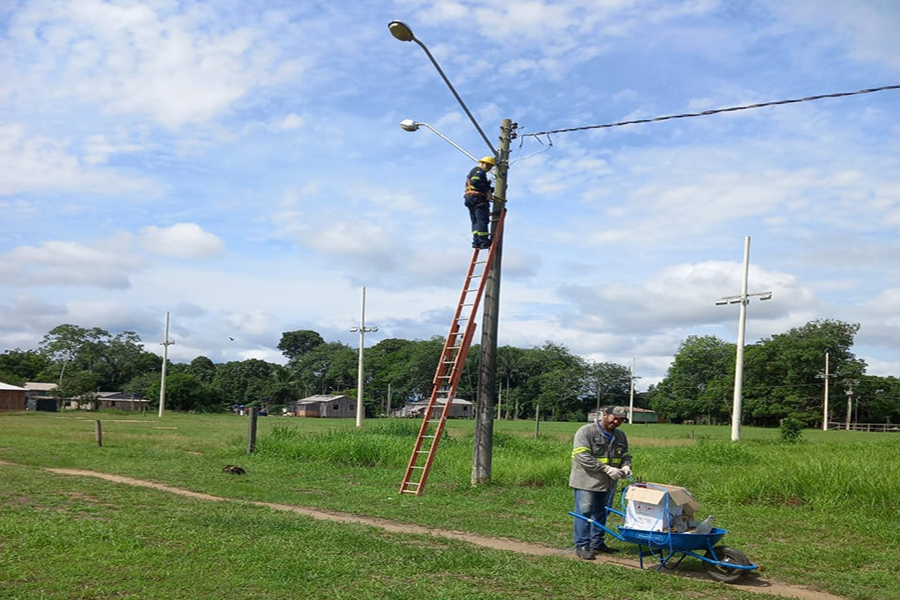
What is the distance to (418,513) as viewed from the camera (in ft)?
40.4

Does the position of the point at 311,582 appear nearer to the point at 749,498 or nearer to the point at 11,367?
the point at 749,498

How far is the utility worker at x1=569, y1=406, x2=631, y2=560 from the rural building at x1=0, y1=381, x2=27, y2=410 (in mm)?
79415

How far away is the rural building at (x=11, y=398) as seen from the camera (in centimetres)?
7638

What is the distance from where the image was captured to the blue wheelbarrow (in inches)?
316

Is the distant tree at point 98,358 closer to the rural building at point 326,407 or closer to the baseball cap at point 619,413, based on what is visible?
the rural building at point 326,407

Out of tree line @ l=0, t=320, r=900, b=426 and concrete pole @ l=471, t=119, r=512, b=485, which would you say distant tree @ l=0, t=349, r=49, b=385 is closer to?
tree line @ l=0, t=320, r=900, b=426

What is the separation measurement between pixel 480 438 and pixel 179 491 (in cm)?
564

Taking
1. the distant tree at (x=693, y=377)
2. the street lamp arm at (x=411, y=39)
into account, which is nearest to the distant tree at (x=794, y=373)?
the distant tree at (x=693, y=377)

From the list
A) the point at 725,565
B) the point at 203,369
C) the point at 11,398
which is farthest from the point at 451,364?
the point at 203,369

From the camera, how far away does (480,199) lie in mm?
15258

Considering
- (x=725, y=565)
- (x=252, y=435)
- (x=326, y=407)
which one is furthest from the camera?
(x=326, y=407)

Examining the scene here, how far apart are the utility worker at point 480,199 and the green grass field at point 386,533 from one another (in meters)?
4.77

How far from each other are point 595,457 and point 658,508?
4.01ft

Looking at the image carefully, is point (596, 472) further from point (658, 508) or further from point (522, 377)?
point (522, 377)
